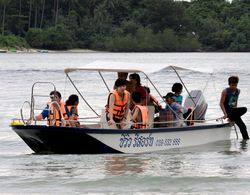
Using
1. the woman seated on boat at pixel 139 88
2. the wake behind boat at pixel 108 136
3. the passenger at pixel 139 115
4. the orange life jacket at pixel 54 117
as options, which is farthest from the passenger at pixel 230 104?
the orange life jacket at pixel 54 117

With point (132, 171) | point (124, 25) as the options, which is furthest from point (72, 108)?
point (124, 25)

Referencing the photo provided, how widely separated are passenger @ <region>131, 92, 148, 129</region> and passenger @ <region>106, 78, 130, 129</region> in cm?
16

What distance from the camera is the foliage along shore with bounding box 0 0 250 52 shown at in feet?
449

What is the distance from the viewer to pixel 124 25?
143500 millimetres

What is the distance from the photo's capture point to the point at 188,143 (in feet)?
58.4

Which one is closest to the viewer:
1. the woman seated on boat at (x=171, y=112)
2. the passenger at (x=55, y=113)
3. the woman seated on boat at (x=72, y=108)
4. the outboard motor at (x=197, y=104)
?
the passenger at (x=55, y=113)

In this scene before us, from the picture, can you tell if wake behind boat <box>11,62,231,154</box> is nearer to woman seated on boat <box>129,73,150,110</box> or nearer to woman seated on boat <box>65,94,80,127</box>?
woman seated on boat <box>129,73,150,110</box>

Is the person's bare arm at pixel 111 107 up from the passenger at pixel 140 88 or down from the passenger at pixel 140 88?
down

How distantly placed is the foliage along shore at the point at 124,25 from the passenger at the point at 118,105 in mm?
114929

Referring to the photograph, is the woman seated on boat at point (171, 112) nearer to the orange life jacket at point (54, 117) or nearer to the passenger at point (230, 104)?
the passenger at point (230, 104)

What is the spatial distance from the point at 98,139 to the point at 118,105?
71 cm

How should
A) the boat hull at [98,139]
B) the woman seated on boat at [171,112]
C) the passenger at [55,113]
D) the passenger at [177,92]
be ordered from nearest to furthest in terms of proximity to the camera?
1. the boat hull at [98,139]
2. the passenger at [55,113]
3. the woman seated on boat at [171,112]
4. the passenger at [177,92]

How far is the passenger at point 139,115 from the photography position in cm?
1658

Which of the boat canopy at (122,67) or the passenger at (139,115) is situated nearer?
the passenger at (139,115)
